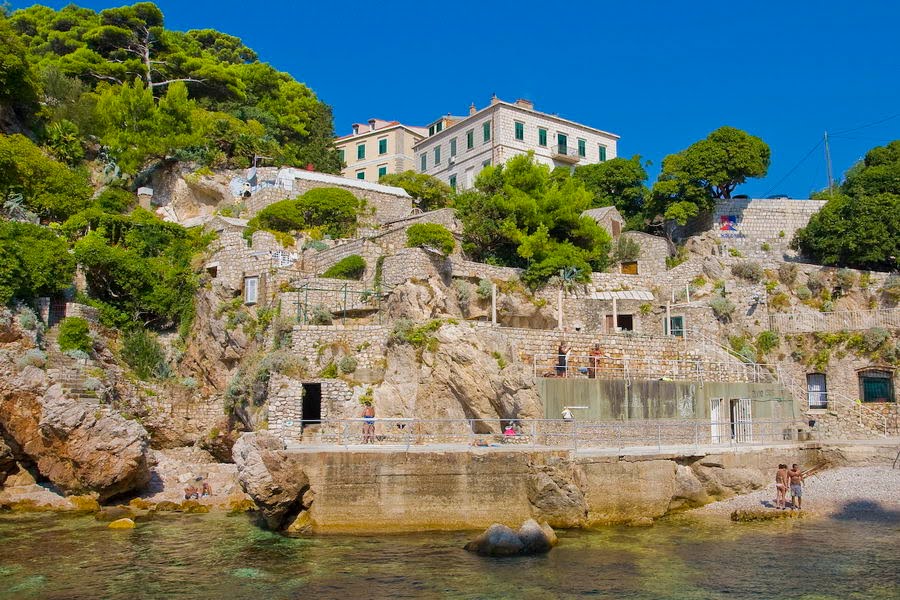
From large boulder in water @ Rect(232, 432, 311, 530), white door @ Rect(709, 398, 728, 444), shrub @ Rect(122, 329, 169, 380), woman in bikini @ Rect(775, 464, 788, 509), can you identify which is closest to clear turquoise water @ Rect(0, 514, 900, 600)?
large boulder in water @ Rect(232, 432, 311, 530)

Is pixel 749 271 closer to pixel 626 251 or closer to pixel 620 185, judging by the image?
pixel 626 251

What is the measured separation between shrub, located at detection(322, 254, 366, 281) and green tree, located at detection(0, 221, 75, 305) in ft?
31.5

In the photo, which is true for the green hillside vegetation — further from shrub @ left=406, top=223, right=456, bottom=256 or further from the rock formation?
the rock formation

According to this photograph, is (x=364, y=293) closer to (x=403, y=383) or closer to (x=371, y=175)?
(x=403, y=383)

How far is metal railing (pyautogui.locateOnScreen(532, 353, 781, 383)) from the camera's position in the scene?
24.8 m

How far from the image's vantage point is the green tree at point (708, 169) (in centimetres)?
4069

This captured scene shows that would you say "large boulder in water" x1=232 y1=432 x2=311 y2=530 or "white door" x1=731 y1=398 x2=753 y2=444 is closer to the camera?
"large boulder in water" x1=232 y1=432 x2=311 y2=530

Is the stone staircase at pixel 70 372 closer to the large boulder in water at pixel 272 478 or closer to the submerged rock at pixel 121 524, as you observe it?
the submerged rock at pixel 121 524

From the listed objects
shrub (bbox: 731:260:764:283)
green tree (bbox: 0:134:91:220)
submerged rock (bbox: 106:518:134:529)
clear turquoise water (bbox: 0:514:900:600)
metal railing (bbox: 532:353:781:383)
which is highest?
green tree (bbox: 0:134:91:220)

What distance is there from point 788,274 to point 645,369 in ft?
40.7

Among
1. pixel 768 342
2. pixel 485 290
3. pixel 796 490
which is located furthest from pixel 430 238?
pixel 796 490

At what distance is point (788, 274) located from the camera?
1368 inches

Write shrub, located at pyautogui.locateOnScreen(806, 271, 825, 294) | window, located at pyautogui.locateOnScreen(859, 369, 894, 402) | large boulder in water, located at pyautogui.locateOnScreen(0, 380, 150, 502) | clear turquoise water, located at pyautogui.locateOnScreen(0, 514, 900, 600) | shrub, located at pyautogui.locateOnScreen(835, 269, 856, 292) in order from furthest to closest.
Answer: shrub, located at pyautogui.locateOnScreen(806, 271, 825, 294) → shrub, located at pyautogui.locateOnScreen(835, 269, 856, 292) → window, located at pyautogui.locateOnScreen(859, 369, 894, 402) → large boulder in water, located at pyautogui.locateOnScreen(0, 380, 150, 502) → clear turquoise water, located at pyautogui.locateOnScreen(0, 514, 900, 600)

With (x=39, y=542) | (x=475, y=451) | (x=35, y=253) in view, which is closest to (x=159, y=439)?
(x=35, y=253)
